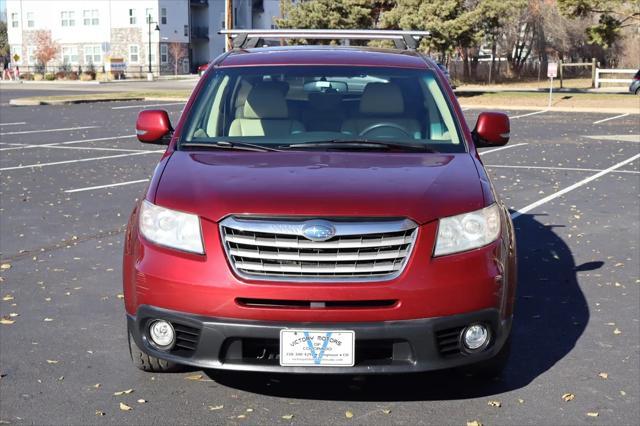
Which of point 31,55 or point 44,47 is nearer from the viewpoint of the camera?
point 44,47

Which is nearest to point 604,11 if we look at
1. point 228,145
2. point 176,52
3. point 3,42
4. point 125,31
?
point 228,145

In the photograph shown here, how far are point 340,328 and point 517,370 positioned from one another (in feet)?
4.92

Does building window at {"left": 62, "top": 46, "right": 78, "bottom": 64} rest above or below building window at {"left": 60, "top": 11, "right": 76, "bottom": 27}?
below

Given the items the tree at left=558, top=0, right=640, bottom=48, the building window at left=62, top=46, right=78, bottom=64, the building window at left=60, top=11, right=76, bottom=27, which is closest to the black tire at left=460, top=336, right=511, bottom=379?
the tree at left=558, top=0, right=640, bottom=48

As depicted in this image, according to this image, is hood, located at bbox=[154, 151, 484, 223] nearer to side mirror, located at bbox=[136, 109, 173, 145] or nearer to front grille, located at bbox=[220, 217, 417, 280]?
front grille, located at bbox=[220, 217, 417, 280]

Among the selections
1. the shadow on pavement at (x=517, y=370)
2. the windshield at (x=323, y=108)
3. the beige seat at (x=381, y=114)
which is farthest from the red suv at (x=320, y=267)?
the beige seat at (x=381, y=114)

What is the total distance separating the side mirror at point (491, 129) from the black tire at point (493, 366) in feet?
4.98

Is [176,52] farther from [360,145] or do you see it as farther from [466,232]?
[466,232]

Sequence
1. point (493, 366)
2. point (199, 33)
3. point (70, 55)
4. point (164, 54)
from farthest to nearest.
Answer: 1. point (199, 33)
2. point (70, 55)
3. point (164, 54)
4. point (493, 366)

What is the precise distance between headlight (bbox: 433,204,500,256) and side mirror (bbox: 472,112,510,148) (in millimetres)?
1350

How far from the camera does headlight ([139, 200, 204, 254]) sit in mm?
4152

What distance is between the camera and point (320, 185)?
4.30 m

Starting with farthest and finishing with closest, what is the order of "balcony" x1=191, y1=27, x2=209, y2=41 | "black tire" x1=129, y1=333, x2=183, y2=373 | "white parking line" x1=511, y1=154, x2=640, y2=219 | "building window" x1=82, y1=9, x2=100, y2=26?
"balcony" x1=191, y1=27, x2=209, y2=41 < "building window" x1=82, y1=9, x2=100, y2=26 < "white parking line" x1=511, y1=154, x2=640, y2=219 < "black tire" x1=129, y1=333, x2=183, y2=373

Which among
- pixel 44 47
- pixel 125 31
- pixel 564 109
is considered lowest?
pixel 564 109
